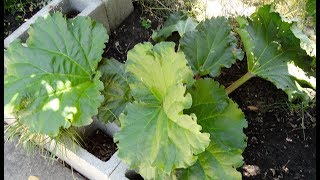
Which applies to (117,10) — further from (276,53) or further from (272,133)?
(272,133)

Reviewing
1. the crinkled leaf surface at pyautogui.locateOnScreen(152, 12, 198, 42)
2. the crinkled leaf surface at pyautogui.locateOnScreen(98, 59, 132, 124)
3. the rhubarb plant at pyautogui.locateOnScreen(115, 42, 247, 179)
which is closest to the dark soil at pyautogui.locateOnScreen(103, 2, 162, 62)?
the crinkled leaf surface at pyautogui.locateOnScreen(152, 12, 198, 42)

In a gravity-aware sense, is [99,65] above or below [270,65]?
below

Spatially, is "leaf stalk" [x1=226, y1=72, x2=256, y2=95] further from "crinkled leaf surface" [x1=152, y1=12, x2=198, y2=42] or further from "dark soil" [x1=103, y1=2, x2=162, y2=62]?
"dark soil" [x1=103, y1=2, x2=162, y2=62]

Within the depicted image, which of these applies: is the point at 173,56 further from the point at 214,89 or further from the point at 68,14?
the point at 68,14

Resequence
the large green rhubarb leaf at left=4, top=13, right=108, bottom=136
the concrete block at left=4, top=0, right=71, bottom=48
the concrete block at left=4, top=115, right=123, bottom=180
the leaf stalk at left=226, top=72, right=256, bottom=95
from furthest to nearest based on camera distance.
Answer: the concrete block at left=4, top=0, right=71, bottom=48, the leaf stalk at left=226, top=72, right=256, bottom=95, the concrete block at left=4, top=115, right=123, bottom=180, the large green rhubarb leaf at left=4, top=13, right=108, bottom=136
